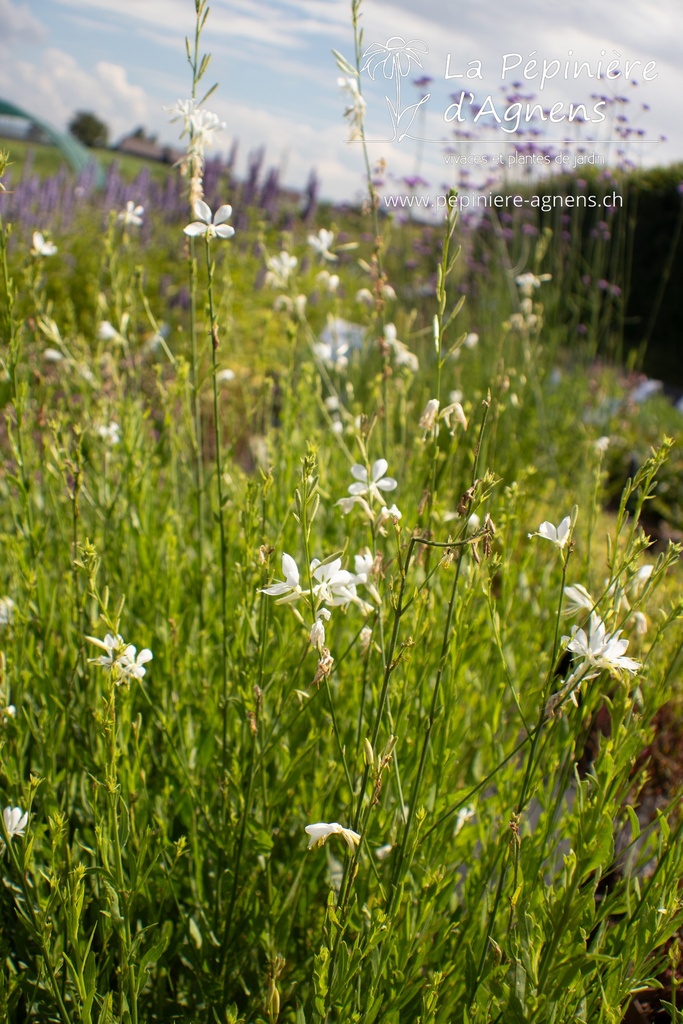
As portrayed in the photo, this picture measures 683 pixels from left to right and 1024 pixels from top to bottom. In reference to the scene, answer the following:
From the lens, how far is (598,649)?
3.30ft

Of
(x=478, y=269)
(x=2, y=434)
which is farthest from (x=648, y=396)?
(x=2, y=434)

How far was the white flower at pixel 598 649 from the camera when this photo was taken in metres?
1.00

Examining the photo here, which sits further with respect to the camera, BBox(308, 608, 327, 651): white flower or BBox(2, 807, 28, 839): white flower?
BBox(2, 807, 28, 839): white flower

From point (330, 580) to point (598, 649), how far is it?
1.13 feet

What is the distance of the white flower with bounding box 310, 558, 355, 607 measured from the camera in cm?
104

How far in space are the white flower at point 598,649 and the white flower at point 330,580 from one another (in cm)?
28

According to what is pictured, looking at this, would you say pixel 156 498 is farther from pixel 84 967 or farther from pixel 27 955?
pixel 84 967

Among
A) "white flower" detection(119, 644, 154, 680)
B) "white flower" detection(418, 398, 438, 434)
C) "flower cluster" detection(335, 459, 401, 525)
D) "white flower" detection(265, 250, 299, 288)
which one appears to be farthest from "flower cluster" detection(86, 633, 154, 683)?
"white flower" detection(265, 250, 299, 288)

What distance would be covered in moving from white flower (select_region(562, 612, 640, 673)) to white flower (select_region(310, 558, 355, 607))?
11.2 inches

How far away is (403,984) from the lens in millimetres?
1154

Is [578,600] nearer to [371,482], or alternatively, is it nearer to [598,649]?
[598,649]

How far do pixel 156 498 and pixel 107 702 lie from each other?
4.41 feet

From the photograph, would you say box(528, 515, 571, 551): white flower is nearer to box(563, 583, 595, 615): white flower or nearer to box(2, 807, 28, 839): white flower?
box(563, 583, 595, 615): white flower

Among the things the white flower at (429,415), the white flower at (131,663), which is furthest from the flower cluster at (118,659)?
the white flower at (429,415)
